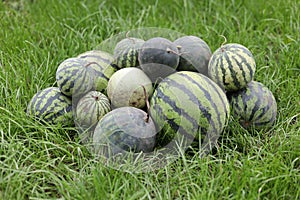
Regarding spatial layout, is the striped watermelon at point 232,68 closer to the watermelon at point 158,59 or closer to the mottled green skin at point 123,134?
the watermelon at point 158,59

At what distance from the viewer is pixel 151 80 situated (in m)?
3.41

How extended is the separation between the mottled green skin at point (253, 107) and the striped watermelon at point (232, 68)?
0.22ft

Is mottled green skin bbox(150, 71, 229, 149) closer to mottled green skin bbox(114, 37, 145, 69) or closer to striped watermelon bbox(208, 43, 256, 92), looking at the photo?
striped watermelon bbox(208, 43, 256, 92)

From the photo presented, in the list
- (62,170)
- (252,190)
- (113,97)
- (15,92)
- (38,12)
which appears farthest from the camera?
(38,12)

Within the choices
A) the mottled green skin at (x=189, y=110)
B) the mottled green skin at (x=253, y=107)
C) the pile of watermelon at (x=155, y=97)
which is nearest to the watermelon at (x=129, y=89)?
the pile of watermelon at (x=155, y=97)

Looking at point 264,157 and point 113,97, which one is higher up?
point 113,97

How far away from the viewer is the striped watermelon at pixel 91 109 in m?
3.27

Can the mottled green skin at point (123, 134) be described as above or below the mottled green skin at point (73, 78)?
below

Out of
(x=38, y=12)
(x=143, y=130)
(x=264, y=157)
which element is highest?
(x=38, y=12)

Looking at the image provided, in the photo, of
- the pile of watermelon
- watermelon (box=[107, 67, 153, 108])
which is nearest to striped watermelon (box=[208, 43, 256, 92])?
the pile of watermelon

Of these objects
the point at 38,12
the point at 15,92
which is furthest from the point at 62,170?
the point at 38,12

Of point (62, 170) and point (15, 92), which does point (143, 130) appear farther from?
point (15, 92)

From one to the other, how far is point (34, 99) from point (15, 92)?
0.89 feet

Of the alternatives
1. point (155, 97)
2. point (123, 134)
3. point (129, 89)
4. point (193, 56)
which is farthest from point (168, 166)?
point (193, 56)
